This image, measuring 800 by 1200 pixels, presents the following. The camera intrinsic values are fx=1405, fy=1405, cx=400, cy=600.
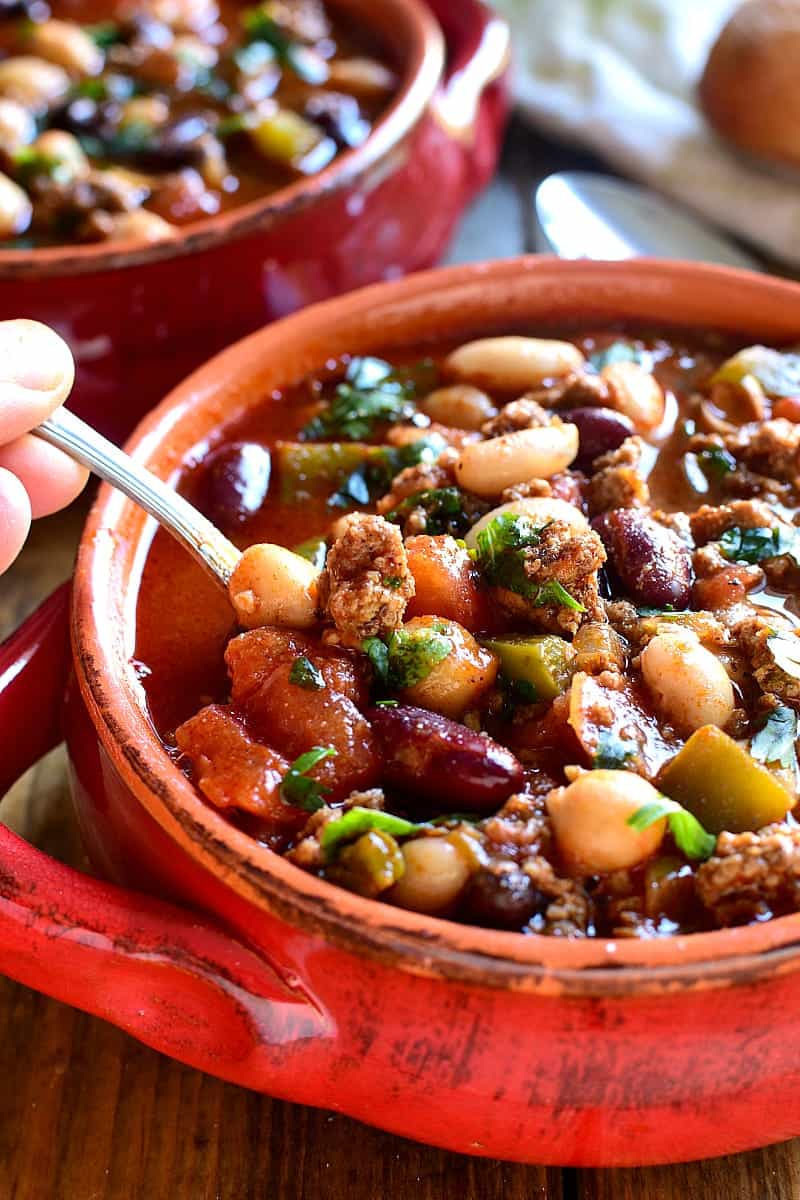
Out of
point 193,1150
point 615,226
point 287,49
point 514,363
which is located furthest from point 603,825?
point 287,49

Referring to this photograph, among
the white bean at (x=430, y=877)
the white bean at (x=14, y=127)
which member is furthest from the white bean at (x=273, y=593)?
the white bean at (x=14, y=127)

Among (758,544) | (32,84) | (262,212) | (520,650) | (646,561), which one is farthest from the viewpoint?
(32,84)

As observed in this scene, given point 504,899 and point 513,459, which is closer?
point 504,899

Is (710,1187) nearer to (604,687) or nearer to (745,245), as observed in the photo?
(604,687)

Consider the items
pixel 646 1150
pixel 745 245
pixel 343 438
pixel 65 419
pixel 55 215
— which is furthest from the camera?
pixel 745 245

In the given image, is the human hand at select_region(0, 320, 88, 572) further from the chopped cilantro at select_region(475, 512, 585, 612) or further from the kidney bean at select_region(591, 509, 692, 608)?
the kidney bean at select_region(591, 509, 692, 608)

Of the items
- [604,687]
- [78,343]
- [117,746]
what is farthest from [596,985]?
[78,343]

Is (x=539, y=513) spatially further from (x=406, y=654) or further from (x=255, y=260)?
(x=255, y=260)
